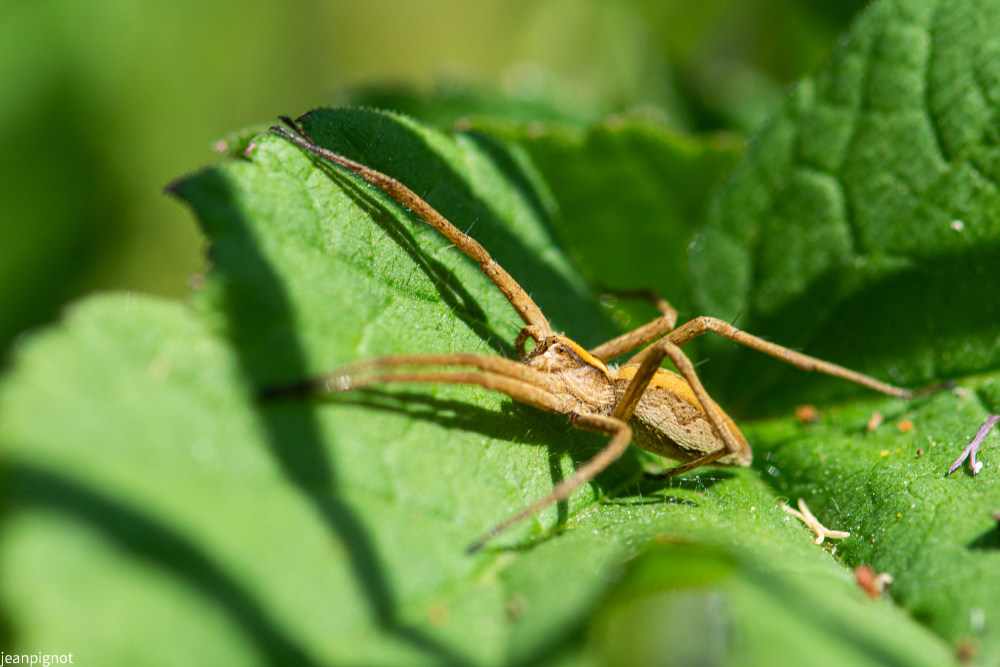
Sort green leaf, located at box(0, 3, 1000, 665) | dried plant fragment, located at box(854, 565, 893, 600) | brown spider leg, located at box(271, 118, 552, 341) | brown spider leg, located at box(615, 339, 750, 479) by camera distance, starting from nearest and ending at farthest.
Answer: green leaf, located at box(0, 3, 1000, 665) < dried plant fragment, located at box(854, 565, 893, 600) < brown spider leg, located at box(271, 118, 552, 341) < brown spider leg, located at box(615, 339, 750, 479)

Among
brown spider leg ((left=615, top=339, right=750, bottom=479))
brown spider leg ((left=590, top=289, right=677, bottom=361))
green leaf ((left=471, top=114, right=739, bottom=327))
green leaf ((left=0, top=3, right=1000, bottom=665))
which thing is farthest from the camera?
green leaf ((left=471, top=114, right=739, bottom=327))

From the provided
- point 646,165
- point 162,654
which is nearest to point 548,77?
point 646,165

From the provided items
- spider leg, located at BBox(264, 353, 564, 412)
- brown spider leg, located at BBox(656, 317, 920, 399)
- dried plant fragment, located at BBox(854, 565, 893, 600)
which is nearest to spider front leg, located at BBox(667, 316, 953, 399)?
brown spider leg, located at BBox(656, 317, 920, 399)

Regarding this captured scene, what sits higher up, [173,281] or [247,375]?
[173,281]

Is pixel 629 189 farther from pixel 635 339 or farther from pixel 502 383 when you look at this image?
pixel 502 383

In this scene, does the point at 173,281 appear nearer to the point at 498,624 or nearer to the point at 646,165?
the point at 646,165

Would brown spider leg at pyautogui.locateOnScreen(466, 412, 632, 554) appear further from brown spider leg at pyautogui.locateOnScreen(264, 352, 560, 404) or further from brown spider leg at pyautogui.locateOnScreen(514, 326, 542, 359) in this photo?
brown spider leg at pyautogui.locateOnScreen(514, 326, 542, 359)

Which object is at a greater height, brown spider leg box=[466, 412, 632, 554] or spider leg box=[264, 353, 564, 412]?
spider leg box=[264, 353, 564, 412]

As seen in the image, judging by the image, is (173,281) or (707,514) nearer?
(707,514)
